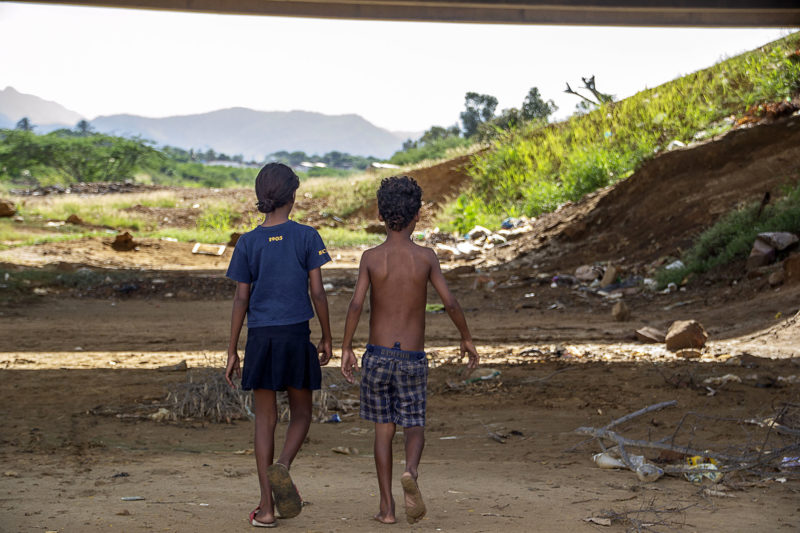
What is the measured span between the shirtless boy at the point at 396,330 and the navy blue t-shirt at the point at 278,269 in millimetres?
214

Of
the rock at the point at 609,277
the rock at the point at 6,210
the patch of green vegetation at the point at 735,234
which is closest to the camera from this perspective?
the patch of green vegetation at the point at 735,234

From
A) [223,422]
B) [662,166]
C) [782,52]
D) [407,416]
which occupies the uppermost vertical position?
[782,52]

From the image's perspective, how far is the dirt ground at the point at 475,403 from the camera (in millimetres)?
3508

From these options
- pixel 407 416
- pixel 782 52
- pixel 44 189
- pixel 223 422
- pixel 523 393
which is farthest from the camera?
pixel 44 189

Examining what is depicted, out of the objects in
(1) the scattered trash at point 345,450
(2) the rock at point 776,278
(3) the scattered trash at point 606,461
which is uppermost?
(2) the rock at point 776,278

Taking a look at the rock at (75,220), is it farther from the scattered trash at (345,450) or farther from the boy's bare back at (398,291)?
the boy's bare back at (398,291)

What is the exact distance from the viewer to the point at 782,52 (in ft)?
60.2

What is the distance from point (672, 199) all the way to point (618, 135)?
5.97 m

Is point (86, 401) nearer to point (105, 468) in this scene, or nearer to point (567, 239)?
point (105, 468)

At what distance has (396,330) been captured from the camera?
3.45 m

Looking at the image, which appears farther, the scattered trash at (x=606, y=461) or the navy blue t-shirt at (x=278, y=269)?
the scattered trash at (x=606, y=461)

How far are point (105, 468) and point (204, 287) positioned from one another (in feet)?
28.0

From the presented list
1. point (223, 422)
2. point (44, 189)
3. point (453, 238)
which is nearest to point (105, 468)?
point (223, 422)

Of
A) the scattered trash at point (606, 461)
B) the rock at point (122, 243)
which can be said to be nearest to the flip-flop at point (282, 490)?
the scattered trash at point (606, 461)
